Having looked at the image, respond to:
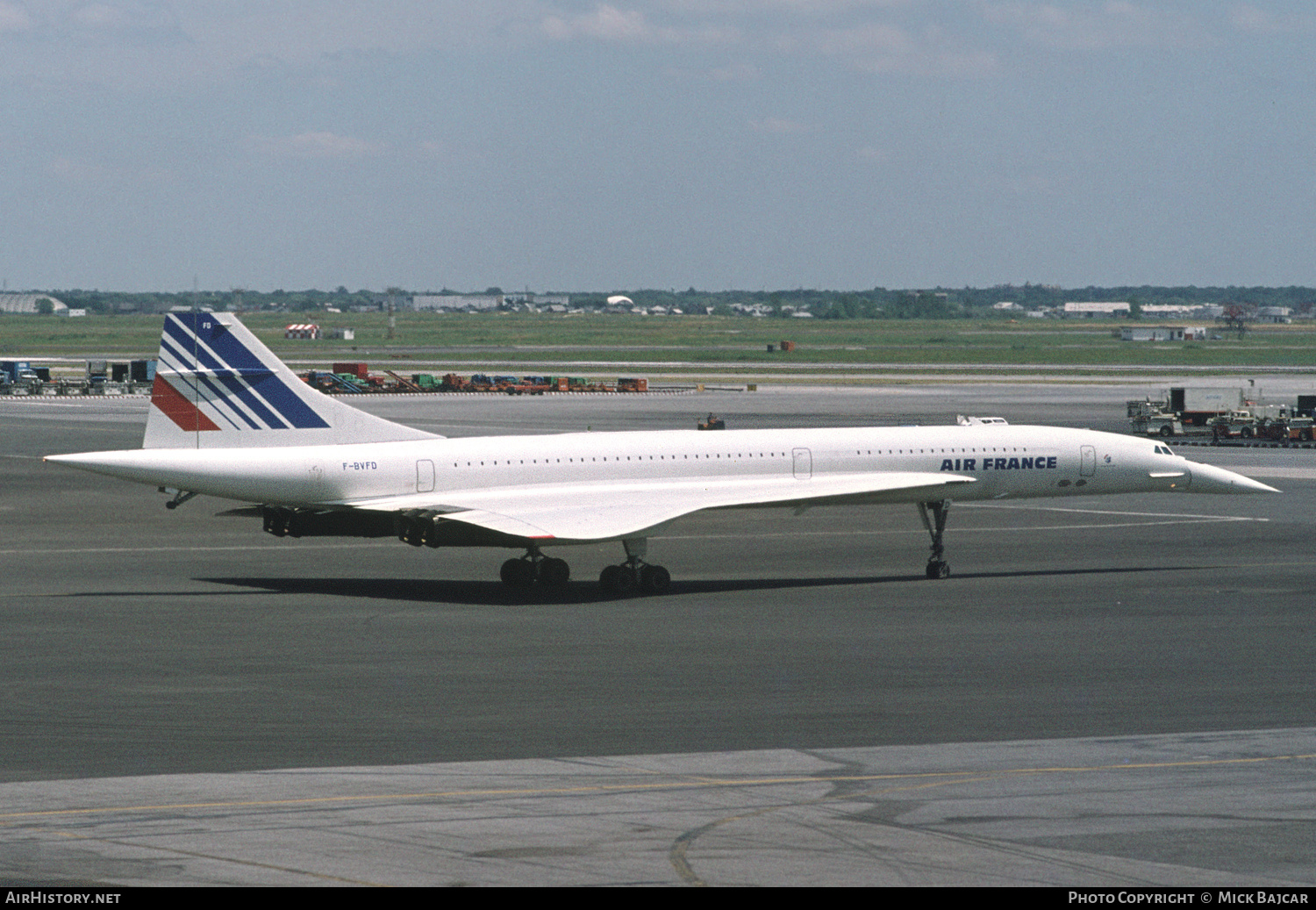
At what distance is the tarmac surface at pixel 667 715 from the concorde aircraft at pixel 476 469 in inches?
68.4

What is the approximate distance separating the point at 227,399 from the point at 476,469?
5.98m

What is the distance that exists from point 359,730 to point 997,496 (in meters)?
25.0

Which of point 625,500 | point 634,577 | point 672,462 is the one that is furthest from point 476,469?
point 672,462

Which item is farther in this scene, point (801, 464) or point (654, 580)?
point (801, 464)

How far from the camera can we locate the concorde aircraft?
3919cm

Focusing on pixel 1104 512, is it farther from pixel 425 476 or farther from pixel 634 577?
pixel 425 476

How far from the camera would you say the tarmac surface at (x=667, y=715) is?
1828cm

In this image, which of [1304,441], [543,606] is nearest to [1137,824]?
[543,606]

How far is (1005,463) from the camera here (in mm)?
44906

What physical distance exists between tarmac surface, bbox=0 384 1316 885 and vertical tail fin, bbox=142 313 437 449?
12.0 feet

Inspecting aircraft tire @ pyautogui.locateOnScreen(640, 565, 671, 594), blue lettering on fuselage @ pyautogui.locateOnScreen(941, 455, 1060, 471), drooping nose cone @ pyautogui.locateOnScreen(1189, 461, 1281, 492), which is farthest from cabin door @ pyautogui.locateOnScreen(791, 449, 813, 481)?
drooping nose cone @ pyautogui.locateOnScreen(1189, 461, 1281, 492)

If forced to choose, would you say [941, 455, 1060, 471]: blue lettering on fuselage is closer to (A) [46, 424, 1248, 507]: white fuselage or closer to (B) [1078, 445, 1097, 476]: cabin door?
(A) [46, 424, 1248, 507]: white fuselage

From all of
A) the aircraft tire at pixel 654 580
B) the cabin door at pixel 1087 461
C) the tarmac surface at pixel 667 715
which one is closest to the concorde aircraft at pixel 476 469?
the aircraft tire at pixel 654 580

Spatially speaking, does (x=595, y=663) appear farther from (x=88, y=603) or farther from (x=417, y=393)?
(x=417, y=393)
